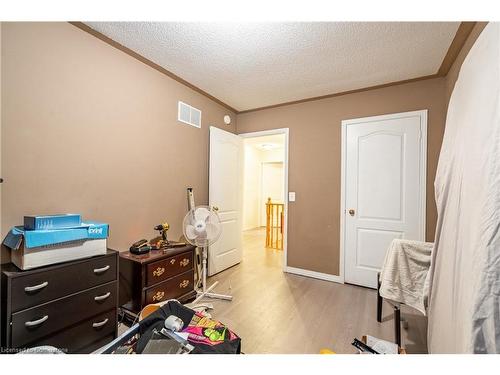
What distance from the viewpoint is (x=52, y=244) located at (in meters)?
1.24

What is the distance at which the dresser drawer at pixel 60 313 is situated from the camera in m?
1.10

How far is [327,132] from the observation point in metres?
2.87

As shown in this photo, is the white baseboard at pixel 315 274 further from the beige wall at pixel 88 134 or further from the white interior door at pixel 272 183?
the white interior door at pixel 272 183

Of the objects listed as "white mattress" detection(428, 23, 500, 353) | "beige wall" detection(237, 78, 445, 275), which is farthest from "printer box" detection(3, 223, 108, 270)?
"beige wall" detection(237, 78, 445, 275)

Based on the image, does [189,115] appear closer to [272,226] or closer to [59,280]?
[59,280]

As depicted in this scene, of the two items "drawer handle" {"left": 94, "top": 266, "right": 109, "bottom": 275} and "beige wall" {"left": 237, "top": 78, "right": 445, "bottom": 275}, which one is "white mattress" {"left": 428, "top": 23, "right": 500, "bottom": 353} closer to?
"beige wall" {"left": 237, "top": 78, "right": 445, "bottom": 275}

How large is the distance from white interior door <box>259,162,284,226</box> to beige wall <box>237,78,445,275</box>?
367cm

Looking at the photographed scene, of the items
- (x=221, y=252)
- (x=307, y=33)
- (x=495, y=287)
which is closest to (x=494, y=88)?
(x=495, y=287)

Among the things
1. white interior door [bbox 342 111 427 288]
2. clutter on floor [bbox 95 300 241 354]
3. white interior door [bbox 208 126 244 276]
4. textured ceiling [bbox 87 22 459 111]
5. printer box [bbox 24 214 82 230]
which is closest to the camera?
clutter on floor [bbox 95 300 241 354]

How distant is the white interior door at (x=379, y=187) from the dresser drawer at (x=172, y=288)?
1953mm

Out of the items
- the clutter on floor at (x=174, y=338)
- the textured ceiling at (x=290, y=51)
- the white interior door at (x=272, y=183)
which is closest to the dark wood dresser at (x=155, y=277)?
the clutter on floor at (x=174, y=338)

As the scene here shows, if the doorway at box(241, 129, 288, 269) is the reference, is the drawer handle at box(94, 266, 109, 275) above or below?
below

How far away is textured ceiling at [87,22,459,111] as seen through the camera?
167 centimetres

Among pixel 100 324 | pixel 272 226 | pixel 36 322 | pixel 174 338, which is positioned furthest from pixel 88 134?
pixel 272 226
